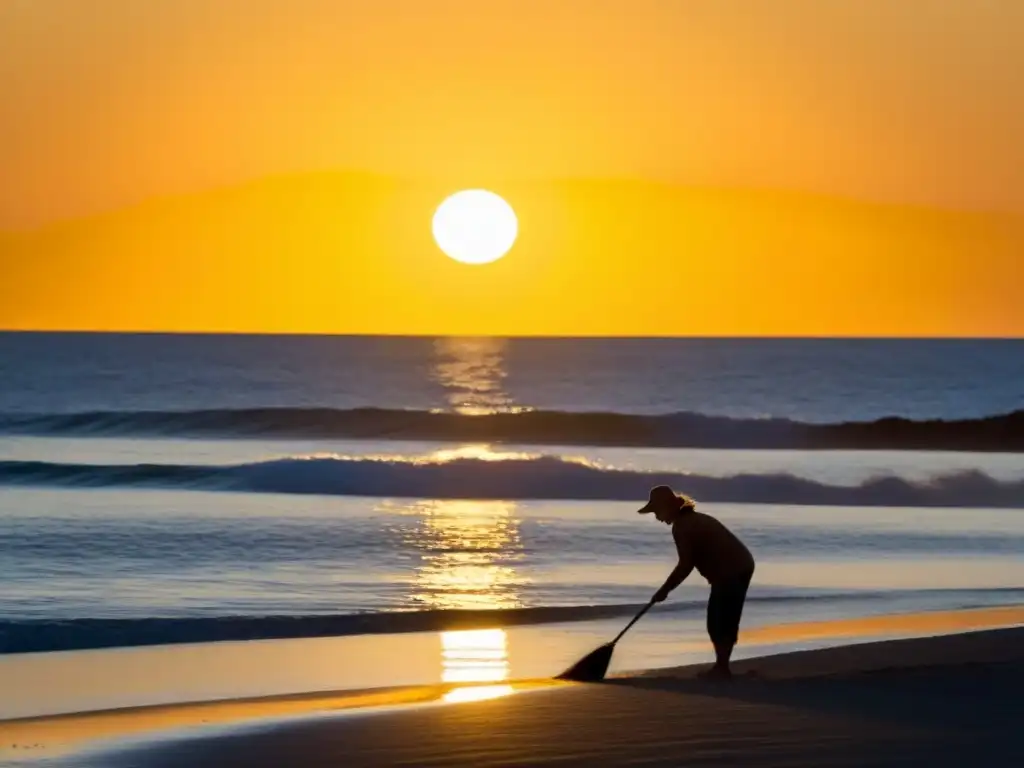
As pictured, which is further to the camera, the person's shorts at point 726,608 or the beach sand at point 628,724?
the person's shorts at point 726,608

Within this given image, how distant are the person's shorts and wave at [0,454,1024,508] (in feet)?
55.0

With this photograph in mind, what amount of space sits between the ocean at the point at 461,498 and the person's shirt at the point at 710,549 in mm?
3494

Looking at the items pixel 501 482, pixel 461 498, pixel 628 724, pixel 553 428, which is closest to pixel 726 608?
pixel 628 724

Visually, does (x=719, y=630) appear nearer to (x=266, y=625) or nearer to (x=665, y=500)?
(x=665, y=500)

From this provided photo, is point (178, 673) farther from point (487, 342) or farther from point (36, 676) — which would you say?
point (487, 342)

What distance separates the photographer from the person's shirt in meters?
9.93

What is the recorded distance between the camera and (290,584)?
15.1 m

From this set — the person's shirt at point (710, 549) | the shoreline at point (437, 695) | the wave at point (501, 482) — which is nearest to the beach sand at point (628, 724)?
the shoreline at point (437, 695)

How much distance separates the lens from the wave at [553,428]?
4603 cm

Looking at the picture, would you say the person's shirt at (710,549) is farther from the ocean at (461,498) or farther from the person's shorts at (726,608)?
the ocean at (461,498)

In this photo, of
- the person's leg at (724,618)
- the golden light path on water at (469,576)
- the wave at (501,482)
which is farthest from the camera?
the wave at (501,482)

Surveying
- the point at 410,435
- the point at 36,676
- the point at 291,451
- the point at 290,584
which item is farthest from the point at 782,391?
the point at 36,676

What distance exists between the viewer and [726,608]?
10.1 meters

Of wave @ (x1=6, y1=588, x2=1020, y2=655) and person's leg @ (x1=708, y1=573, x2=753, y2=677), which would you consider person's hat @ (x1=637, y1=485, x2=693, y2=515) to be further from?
wave @ (x1=6, y1=588, x2=1020, y2=655)
